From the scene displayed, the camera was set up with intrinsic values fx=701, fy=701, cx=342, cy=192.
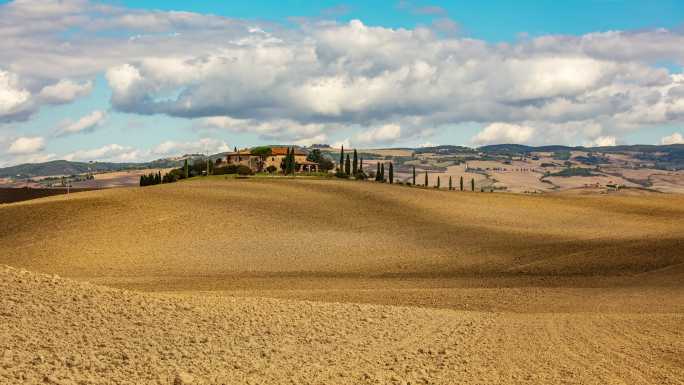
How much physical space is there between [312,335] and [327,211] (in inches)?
1986

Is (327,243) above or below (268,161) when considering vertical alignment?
below

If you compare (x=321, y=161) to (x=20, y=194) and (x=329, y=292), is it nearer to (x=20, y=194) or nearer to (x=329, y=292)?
(x=20, y=194)

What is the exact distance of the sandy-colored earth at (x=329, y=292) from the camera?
16156 millimetres

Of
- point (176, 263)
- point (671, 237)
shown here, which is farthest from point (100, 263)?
point (671, 237)

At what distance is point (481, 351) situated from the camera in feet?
63.4

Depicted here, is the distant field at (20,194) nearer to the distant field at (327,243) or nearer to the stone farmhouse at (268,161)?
the distant field at (327,243)

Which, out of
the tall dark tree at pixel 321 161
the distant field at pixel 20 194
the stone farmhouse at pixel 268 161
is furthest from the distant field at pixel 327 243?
the tall dark tree at pixel 321 161

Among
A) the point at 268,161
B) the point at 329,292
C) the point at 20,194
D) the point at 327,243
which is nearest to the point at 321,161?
the point at 268,161

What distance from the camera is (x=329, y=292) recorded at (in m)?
32.6


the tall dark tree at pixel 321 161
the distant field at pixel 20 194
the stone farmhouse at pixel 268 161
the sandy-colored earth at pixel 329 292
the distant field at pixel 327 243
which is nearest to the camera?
the sandy-colored earth at pixel 329 292

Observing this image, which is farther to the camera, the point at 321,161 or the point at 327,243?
the point at 321,161

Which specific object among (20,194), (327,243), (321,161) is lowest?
(327,243)

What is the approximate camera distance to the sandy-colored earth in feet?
53.0

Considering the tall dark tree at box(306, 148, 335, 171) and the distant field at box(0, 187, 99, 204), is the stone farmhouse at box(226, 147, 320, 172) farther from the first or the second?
the distant field at box(0, 187, 99, 204)
